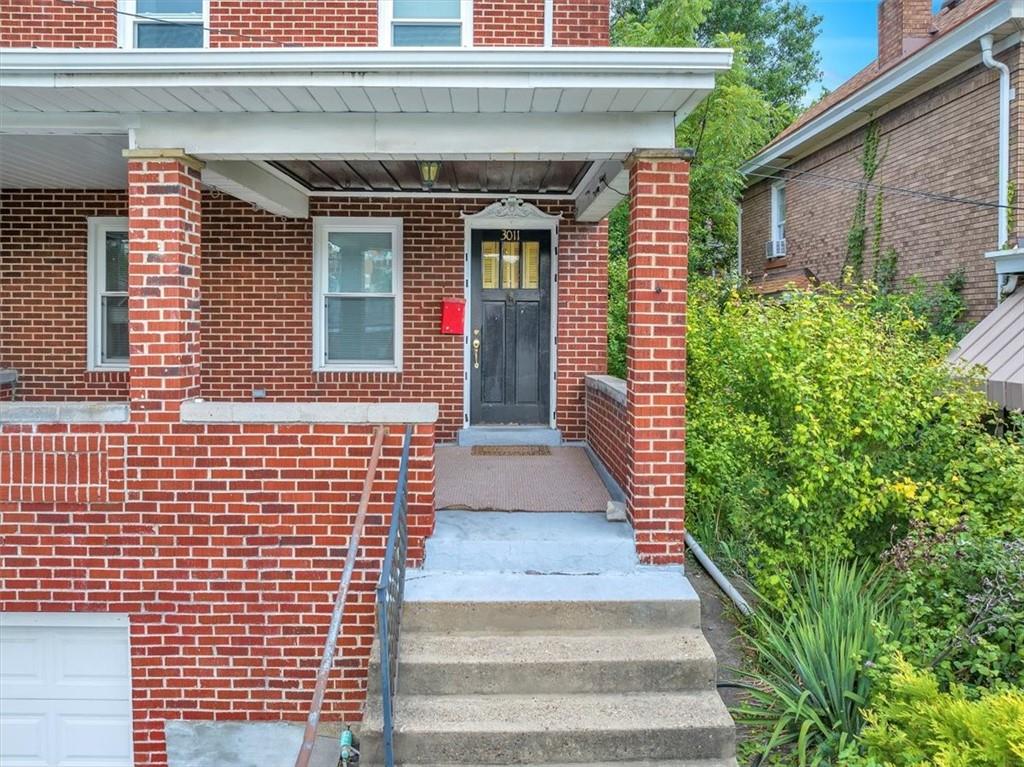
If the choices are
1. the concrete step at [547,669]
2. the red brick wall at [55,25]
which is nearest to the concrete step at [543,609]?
the concrete step at [547,669]

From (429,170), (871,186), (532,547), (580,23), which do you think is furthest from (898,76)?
(532,547)

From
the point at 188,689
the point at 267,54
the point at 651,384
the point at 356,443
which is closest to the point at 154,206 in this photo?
the point at 267,54

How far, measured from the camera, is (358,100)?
184 inches

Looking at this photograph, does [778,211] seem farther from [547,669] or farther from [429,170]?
[547,669]

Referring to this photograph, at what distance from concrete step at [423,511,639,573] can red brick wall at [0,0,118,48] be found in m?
5.86

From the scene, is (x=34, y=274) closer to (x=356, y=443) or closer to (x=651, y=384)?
(x=356, y=443)

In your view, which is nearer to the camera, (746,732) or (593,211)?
(746,732)

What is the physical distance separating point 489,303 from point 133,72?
13.9 ft

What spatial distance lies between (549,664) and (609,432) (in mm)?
2485

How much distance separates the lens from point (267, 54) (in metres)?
4.32

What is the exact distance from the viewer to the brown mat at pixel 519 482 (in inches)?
225

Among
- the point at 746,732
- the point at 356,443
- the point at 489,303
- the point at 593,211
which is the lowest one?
the point at 746,732

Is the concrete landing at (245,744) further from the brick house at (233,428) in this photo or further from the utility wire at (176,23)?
the utility wire at (176,23)

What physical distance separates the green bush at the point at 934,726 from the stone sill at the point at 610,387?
2.44 m
